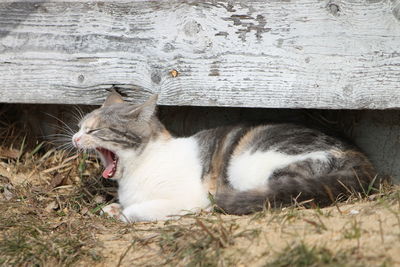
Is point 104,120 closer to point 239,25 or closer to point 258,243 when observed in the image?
point 239,25

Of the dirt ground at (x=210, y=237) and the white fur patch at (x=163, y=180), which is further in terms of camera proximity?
the white fur patch at (x=163, y=180)

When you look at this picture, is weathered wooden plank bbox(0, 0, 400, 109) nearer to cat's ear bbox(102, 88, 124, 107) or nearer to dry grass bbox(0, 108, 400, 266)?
cat's ear bbox(102, 88, 124, 107)

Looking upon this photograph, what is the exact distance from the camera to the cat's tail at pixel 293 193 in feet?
12.0

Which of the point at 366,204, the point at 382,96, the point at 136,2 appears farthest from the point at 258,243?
the point at 136,2

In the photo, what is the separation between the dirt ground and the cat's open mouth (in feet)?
0.82

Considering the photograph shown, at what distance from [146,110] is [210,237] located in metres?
1.32

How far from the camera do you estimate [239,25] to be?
4.12 meters

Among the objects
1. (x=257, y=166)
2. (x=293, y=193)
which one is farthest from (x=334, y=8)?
(x=293, y=193)

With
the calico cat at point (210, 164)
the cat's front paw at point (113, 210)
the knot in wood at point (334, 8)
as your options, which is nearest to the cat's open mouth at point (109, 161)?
the calico cat at point (210, 164)

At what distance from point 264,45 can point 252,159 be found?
0.73 metres

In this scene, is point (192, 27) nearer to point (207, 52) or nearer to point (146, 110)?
point (207, 52)

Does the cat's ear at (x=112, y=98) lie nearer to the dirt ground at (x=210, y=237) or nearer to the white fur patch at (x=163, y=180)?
the white fur patch at (x=163, y=180)

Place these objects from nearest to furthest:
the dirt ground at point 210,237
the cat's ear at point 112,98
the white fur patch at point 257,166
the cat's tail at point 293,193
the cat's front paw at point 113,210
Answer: the dirt ground at point 210,237
the cat's tail at point 293,193
the white fur patch at point 257,166
the cat's front paw at point 113,210
the cat's ear at point 112,98

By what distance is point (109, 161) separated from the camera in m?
4.43
